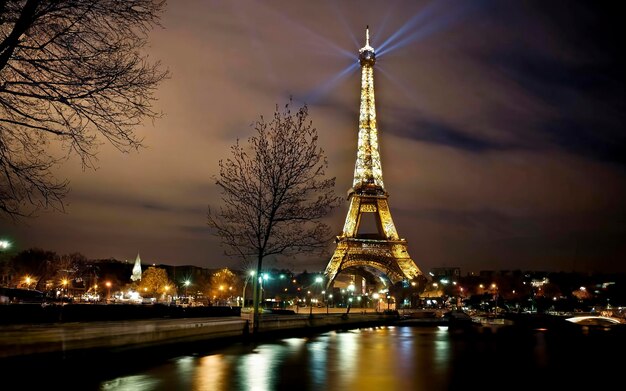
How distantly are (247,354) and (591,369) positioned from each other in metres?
11.1

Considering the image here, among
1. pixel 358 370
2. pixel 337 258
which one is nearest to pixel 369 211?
pixel 337 258

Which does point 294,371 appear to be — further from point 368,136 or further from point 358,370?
point 368,136

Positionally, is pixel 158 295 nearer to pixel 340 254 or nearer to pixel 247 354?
pixel 340 254

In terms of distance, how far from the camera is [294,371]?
15945 millimetres

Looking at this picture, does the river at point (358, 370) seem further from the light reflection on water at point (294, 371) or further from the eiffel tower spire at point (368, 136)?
the eiffel tower spire at point (368, 136)

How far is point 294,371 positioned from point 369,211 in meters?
94.0

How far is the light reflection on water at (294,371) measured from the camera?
43.2ft

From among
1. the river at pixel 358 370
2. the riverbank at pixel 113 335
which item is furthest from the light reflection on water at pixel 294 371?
the riverbank at pixel 113 335

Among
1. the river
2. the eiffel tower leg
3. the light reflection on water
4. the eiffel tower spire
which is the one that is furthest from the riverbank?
the eiffel tower spire

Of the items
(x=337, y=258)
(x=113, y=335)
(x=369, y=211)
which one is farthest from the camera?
(x=369, y=211)

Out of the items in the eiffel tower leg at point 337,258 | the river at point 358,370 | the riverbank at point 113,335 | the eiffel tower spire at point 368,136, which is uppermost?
the eiffel tower spire at point 368,136

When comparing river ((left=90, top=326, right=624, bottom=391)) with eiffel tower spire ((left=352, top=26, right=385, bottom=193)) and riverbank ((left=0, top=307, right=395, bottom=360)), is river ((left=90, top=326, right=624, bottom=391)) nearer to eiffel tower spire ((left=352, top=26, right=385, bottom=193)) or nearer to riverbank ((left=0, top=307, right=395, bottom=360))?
riverbank ((left=0, top=307, right=395, bottom=360))

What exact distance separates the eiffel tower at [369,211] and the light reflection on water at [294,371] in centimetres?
8324

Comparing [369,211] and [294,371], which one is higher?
[369,211]
